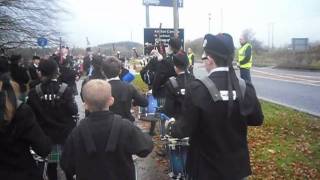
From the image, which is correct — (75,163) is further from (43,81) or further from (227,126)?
(43,81)

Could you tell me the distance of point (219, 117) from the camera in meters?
4.13

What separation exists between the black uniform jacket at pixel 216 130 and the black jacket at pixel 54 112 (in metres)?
2.61

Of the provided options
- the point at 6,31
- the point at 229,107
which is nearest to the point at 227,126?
the point at 229,107

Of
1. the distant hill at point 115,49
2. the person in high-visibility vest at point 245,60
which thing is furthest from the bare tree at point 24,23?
the person in high-visibility vest at point 245,60

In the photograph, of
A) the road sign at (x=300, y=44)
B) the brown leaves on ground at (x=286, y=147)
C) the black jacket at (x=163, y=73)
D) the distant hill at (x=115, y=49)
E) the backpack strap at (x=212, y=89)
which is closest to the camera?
the backpack strap at (x=212, y=89)

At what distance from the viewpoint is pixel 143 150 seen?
410 cm

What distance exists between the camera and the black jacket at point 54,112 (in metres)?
6.34

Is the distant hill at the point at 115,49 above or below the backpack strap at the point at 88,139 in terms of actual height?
above

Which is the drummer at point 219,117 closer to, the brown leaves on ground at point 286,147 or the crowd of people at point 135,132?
the crowd of people at point 135,132

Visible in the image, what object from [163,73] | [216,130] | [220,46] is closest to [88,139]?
[216,130]

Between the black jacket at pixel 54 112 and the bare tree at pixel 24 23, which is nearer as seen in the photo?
the black jacket at pixel 54 112

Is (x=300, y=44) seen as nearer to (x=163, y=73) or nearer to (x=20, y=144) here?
(x=163, y=73)

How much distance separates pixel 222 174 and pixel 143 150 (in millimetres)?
706

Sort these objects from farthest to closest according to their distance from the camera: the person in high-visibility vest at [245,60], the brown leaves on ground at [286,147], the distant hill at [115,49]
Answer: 1. the distant hill at [115,49]
2. the person in high-visibility vest at [245,60]
3. the brown leaves on ground at [286,147]
